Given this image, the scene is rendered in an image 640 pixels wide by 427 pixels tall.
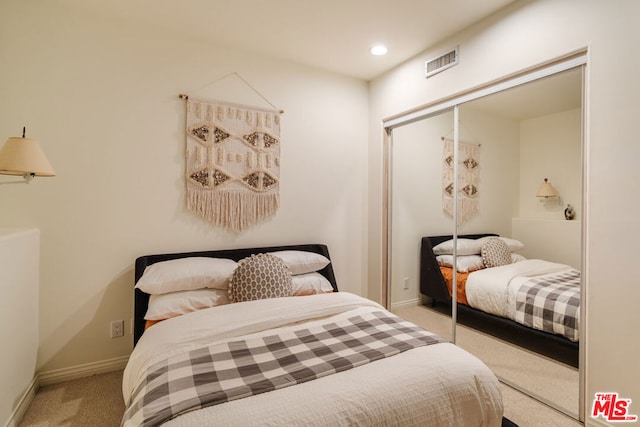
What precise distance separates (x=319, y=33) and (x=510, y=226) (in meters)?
2.07

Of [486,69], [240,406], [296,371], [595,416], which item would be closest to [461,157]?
[486,69]

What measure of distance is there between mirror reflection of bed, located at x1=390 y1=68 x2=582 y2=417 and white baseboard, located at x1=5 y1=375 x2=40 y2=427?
2954mm

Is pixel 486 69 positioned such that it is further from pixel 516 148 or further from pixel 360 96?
pixel 360 96

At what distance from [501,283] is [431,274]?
676 millimetres

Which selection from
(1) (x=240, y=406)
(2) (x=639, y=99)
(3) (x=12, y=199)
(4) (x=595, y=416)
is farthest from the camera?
(3) (x=12, y=199)

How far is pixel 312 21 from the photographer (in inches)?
94.7

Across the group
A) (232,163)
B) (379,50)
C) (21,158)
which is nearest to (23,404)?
(21,158)

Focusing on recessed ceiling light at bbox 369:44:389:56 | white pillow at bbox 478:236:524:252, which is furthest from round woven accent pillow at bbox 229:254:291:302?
recessed ceiling light at bbox 369:44:389:56

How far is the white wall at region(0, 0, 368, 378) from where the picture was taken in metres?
2.19

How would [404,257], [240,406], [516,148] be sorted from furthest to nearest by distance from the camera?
[404,257] → [516,148] → [240,406]

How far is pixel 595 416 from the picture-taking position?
178 cm

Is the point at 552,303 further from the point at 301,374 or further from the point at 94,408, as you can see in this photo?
the point at 94,408

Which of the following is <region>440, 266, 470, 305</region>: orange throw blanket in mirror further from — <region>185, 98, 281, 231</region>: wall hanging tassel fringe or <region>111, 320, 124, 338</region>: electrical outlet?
<region>111, 320, 124, 338</region>: electrical outlet

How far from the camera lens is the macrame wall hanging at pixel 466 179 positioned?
2.57 metres
